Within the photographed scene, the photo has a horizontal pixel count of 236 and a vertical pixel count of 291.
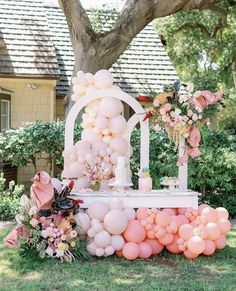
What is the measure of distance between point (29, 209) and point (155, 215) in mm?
1672

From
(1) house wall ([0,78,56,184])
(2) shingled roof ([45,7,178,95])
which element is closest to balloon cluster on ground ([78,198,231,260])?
(1) house wall ([0,78,56,184])

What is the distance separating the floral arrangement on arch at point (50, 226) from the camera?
646cm

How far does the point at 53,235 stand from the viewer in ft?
21.1

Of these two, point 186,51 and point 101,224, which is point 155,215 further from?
point 186,51

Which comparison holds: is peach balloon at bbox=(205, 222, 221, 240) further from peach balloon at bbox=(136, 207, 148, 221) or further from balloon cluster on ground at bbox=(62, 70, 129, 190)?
balloon cluster on ground at bbox=(62, 70, 129, 190)

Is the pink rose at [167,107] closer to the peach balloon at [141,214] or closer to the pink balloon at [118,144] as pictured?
the pink balloon at [118,144]

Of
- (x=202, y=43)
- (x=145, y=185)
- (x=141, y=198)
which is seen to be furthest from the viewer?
(x=202, y=43)

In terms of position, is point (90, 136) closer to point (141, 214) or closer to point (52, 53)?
point (141, 214)

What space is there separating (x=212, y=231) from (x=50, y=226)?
6.84ft

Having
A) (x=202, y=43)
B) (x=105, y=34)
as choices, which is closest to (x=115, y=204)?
(x=105, y=34)

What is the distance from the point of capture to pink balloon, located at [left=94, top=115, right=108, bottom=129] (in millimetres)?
7535

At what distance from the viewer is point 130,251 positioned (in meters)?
6.54

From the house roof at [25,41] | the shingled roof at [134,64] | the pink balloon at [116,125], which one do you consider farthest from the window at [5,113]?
the pink balloon at [116,125]

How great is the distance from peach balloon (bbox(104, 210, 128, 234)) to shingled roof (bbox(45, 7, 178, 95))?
9.73 meters
